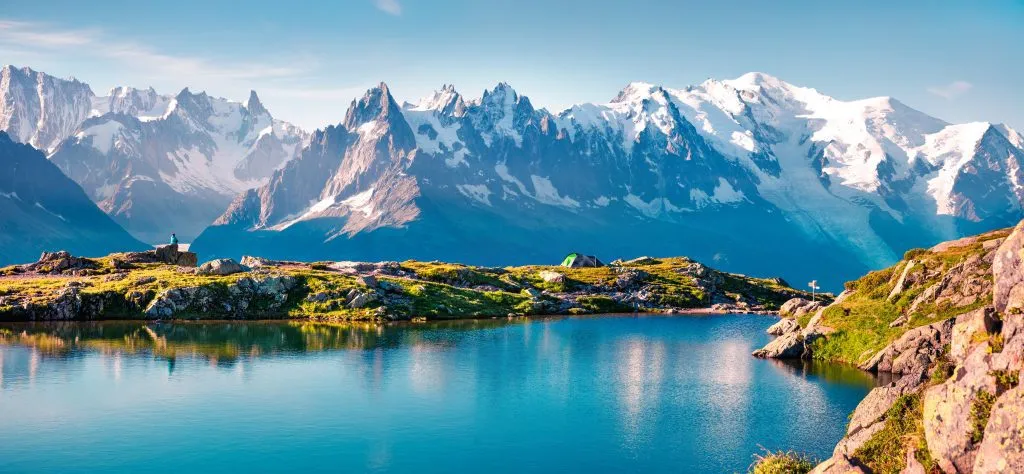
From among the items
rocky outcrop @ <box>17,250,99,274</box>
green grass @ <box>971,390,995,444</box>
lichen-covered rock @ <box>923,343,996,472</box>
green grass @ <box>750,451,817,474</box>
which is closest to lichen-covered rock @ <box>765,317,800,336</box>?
green grass @ <box>750,451,817,474</box>

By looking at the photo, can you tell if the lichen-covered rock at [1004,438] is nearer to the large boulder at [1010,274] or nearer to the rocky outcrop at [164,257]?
the large boulder at [1010,274]

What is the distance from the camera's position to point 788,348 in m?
106

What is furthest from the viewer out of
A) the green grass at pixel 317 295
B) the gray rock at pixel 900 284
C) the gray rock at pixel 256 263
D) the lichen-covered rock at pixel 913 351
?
the gray rock at pixel 256 263

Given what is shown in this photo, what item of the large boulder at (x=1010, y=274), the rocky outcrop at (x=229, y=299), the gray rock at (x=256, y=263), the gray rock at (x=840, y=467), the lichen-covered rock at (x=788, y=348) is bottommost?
the gray rock at (x=840, y=467)

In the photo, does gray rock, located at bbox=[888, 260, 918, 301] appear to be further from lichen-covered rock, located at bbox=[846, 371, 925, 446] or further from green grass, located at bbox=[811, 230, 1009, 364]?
lichen-covered rock, located at bbox=[846, 371, 925, 446]

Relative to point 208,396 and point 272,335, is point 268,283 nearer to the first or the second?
point 272,335

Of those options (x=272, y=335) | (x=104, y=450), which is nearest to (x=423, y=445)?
(x=104, y=450)

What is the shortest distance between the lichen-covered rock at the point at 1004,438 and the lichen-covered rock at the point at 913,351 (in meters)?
50.6

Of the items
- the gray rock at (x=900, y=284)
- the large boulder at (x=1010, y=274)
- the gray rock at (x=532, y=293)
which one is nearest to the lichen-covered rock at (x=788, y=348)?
the gray rock at (x=900, y=284)

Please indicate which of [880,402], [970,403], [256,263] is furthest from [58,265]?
[970,403]

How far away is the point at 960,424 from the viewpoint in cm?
3475

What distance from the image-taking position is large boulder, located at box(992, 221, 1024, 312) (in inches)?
1447

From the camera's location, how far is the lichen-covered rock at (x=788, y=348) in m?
105

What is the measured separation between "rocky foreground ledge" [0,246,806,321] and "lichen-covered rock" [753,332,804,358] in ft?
215
